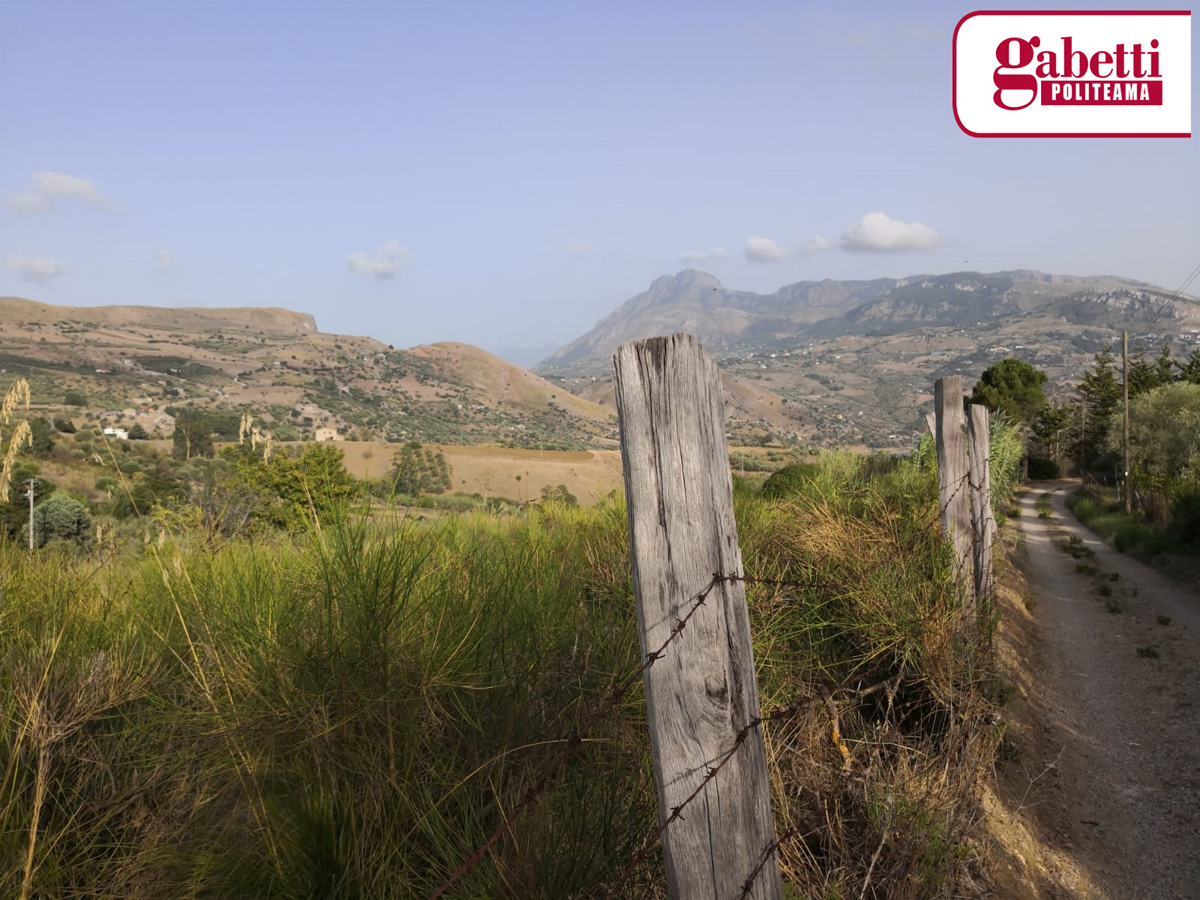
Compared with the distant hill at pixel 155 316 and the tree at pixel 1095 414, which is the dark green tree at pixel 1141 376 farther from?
the distant hill at pixel 155 316

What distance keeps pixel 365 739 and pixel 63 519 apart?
11714 mm

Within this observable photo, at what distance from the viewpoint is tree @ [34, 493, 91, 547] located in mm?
10606

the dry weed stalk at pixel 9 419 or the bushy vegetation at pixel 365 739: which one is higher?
the dry weed stalk at pixel 9 419

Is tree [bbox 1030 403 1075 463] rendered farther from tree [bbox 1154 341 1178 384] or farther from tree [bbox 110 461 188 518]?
tree [bbox 110 461 188 518]

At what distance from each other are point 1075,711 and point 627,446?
Answer: 7.24 meters

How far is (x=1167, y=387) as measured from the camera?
3597 cm

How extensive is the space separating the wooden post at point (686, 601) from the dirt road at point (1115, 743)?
3541 millimetres

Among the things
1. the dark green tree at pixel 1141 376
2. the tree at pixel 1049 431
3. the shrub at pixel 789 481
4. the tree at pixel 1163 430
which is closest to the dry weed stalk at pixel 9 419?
the shrub at pixel 789 481

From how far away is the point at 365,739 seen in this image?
2627 mm

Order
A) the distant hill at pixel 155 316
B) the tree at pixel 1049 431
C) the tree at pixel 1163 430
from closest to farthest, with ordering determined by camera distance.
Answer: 1. the tree at pixel 1163 430
2. the tree at pixel 1049 431
3. the distant hill at pixel 155 316

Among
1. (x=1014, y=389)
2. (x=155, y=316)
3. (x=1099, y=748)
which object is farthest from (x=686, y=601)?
(x=155, y=316)

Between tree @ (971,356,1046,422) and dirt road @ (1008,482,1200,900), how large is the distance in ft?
124

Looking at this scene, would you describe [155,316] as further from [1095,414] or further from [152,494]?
[152,494]

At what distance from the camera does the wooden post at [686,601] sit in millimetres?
1850
